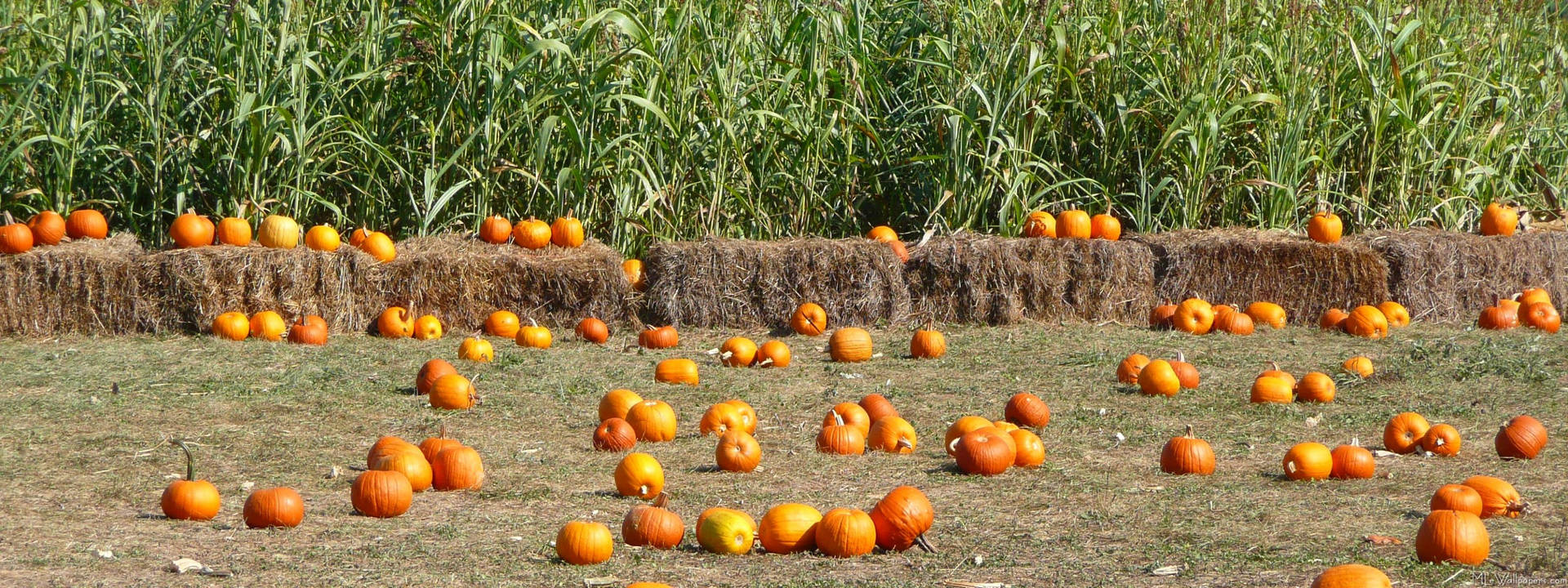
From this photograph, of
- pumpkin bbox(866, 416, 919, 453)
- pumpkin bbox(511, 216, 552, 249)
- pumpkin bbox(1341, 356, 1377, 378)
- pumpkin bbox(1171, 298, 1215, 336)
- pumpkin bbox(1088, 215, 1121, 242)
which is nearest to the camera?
pumpkin bbox(866, 416, 919, 453)

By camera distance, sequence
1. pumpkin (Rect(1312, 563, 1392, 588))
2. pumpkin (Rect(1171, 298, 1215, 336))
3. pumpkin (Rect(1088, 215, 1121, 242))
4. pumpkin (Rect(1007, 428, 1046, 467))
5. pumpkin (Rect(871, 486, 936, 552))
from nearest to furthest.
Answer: pumpkin (Rect(1312, 563, 1392, 588)) < pumpkin (Rect(871, 486, 936, 552)) < pumpkin (Rect(1007, 428, 1046, 467)) < pumpkin (Rect(1171, 298, 1215, 336)) < pumpkin (Rect(1088, 215, 1121, 242))

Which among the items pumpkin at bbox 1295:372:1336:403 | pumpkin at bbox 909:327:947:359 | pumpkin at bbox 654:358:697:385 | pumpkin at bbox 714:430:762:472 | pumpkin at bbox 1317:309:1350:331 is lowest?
pumpkin at bbox 714:430:762:472

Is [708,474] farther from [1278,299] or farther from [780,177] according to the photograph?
[1278,299]

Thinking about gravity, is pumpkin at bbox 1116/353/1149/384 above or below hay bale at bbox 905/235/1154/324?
below

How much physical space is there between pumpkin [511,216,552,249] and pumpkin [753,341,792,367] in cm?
192

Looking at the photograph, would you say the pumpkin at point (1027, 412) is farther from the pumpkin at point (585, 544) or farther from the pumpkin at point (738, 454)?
the pumpkin at point (585, 544)

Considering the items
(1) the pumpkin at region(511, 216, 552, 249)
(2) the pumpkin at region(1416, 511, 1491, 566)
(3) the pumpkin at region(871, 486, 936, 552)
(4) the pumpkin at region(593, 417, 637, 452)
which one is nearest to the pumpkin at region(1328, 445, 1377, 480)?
(2) the pumpkin at region(1416, 511, 1491, 566)

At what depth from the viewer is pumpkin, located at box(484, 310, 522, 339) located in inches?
307

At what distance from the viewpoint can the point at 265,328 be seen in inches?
292

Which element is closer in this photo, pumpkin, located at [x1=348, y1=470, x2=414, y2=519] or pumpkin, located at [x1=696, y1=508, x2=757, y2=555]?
pumpkin, located at [x1=696, y1=508, x2=757, y2=555]

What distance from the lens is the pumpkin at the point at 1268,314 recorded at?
8.08 meters

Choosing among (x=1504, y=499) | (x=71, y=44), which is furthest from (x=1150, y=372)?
(x=71, y=44)

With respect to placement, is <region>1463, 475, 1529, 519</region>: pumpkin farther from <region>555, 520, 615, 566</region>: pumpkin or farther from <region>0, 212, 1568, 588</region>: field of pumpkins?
→ <region>555, 520, 615, 566</region>: pumpkin

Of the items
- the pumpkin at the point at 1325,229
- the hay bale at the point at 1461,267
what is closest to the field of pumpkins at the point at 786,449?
the hay bale at the point at 1461,267
